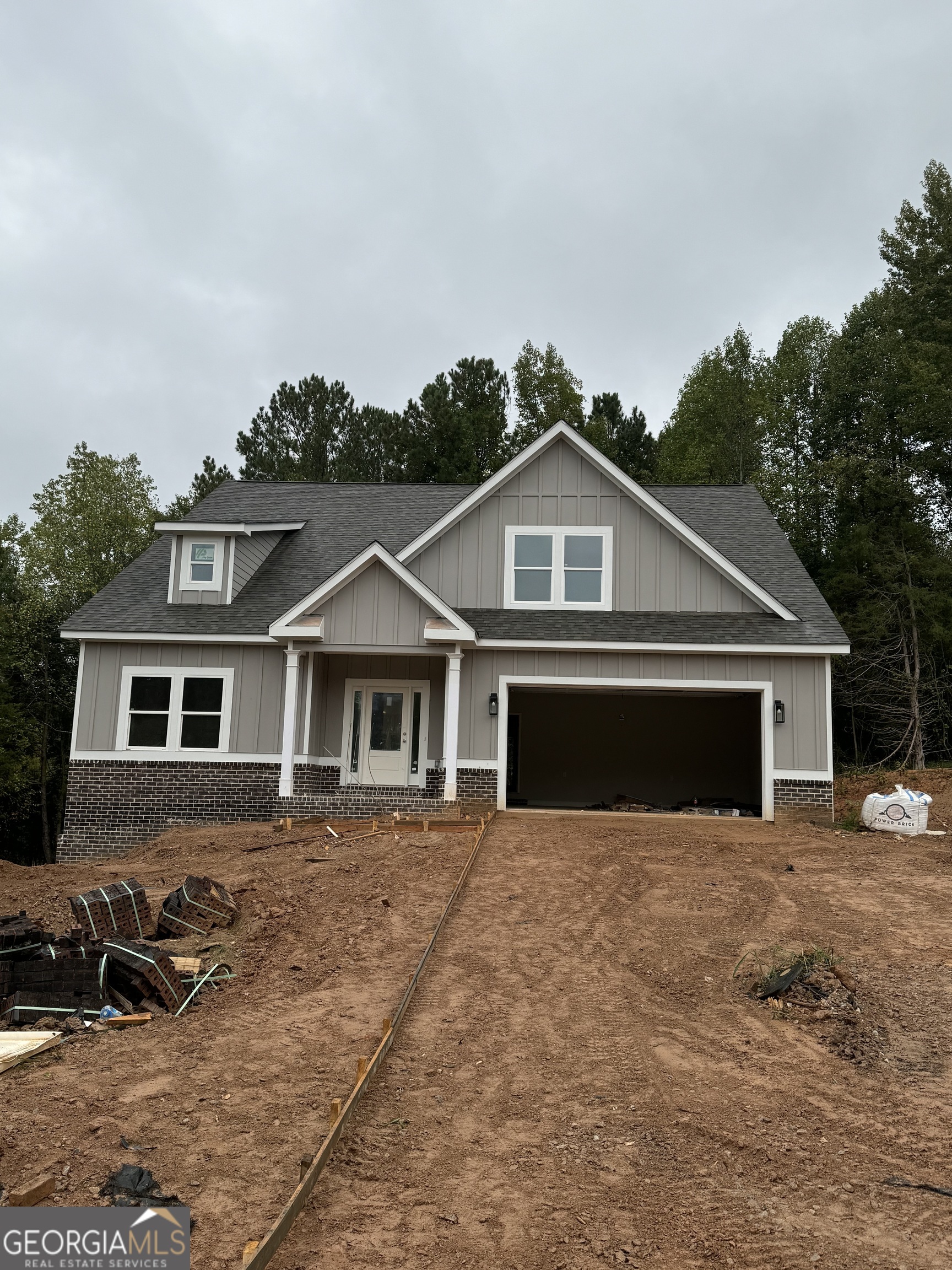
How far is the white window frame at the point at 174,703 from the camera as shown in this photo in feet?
53.8

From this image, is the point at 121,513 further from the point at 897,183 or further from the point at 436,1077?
the point at 436,1077

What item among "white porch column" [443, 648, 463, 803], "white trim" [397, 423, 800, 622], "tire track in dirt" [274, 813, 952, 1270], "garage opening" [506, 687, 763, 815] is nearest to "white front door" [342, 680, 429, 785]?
"white porch column" [443, 648, 463, 803]

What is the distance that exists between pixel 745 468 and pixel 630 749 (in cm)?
1876

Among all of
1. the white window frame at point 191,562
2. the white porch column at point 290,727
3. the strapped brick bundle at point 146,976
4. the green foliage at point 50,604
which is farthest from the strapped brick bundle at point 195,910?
the green foliage at point 50,604

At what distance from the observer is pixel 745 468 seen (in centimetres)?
3631

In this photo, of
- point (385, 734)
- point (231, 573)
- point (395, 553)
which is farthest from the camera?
point (395, 553)

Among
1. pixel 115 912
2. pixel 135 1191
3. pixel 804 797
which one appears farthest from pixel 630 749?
pixel 135 1191

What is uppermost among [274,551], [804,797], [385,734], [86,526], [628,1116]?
[86,526]

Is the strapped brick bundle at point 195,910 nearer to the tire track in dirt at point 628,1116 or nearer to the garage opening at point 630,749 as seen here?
the tire track in dirt at point 628,1116

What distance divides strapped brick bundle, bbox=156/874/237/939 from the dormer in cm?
922

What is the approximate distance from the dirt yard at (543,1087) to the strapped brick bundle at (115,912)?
86 centimetres

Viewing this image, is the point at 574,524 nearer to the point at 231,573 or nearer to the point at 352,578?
the point at 352,578

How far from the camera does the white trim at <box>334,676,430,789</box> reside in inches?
669

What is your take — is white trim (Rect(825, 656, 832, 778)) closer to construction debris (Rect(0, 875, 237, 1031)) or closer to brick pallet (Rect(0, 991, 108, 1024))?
construction debris (Rect(0, 875, 237, 1031))
